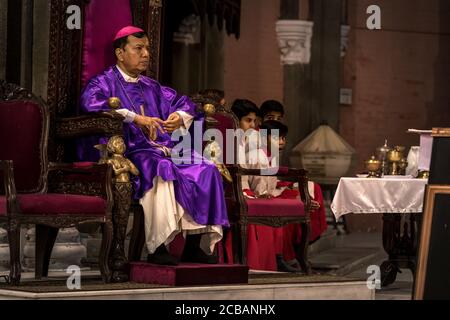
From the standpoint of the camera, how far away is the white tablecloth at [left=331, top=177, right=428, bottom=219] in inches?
333

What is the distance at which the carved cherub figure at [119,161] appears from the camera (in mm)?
6941

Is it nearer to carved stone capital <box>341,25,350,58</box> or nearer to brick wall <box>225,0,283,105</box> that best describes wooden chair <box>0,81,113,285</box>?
brick wall <box>225,0,283,105</box>

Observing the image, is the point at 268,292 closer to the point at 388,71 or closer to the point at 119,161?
the point at 119,161

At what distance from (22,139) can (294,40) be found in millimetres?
7570

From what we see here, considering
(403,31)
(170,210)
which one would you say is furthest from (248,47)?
(170,210)

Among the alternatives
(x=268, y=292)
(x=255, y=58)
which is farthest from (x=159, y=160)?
(x=255, y=58)

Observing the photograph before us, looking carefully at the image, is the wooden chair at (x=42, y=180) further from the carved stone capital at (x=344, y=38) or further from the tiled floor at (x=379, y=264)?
the carved stone capital at (x=344, y=38)

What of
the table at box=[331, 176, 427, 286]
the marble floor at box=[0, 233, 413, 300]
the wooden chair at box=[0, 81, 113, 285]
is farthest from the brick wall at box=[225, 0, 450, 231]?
the wooden chair at box=[0, 81, 113, 285]

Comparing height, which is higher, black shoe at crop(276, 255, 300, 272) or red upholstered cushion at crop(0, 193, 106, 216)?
red upholstered cushion at crop(0, 193, 106, 216)

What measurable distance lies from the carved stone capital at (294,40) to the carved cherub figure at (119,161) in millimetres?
7577

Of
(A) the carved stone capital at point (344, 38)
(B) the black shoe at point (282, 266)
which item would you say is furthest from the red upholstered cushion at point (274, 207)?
(A) the carved stone capital at point (344, 38)

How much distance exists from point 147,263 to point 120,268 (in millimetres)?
144

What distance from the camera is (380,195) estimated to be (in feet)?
28.0

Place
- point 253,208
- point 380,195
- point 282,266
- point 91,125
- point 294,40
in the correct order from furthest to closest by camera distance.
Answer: point 294,40, point 282,266, point 380,195, point 253,208, point 91,125
